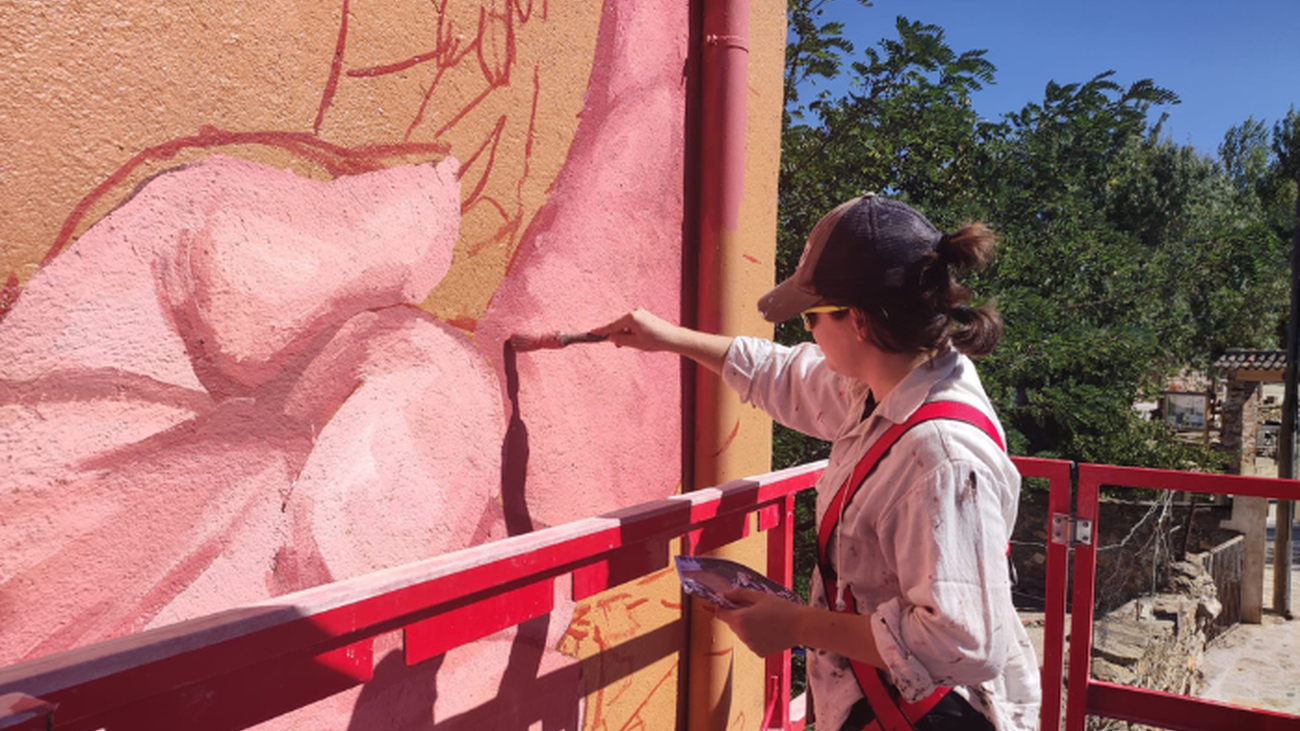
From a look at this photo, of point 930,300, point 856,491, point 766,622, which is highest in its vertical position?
point 930,300

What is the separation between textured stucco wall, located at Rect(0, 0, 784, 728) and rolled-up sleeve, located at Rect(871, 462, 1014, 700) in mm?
1102

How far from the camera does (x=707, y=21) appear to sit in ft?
9.38

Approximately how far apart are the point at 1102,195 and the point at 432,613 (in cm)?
2845

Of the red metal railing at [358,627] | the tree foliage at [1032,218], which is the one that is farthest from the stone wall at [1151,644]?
the red metal railing at [358,627]

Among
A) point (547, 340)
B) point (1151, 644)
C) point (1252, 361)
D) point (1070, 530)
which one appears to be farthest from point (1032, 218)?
point (1252, 361)

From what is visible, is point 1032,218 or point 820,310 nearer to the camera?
point 820,310

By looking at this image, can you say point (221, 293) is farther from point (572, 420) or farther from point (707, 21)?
point (707, 21)

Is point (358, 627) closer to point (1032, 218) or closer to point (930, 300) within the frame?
point (930, 300)

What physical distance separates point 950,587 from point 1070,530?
1.86m

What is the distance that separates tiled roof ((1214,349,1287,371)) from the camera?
68.2 feet

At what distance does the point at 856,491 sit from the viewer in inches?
63.2

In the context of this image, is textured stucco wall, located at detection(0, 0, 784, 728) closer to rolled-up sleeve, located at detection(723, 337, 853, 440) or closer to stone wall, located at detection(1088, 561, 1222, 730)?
rolled-up sleeve, located at detection(723, 337, 853, 440)

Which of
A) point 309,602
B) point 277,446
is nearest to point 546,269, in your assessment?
point 277,446

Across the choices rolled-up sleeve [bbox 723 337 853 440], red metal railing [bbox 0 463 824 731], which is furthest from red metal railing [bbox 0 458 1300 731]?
rolled-up sleeve [bbox 723 337 853 440]
